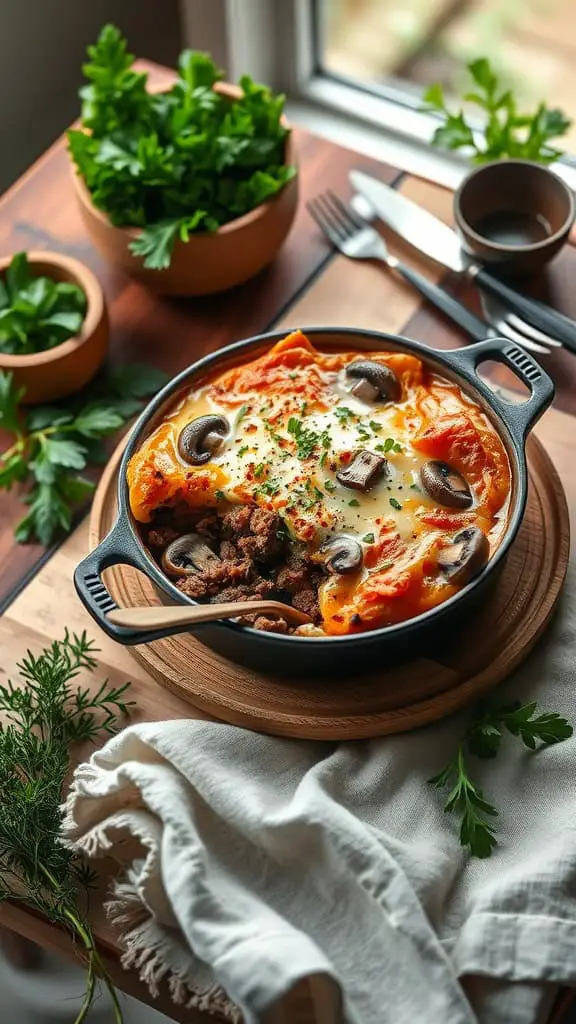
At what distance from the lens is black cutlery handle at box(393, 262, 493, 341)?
2.50m

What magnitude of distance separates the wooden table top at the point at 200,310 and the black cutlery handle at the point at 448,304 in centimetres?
3

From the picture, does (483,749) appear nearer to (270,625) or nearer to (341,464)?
(270,625)

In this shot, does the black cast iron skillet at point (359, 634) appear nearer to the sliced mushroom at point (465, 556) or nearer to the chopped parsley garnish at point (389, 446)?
the sliced mushroom at point (465, 556)

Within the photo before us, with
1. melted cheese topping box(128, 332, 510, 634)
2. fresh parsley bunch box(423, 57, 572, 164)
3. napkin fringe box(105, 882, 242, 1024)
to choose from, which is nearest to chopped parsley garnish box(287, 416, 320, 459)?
melted cheese topping box(128, 332, 510, 634)

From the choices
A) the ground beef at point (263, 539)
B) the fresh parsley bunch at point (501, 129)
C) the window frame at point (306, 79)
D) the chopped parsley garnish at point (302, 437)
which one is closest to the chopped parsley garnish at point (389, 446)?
the chopped parsley garnish at point (302, 437)

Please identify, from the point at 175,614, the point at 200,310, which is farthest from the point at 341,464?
the point at 200,310

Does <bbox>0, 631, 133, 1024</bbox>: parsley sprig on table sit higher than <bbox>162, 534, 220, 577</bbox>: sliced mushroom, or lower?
lower

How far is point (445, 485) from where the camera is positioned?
201 cm

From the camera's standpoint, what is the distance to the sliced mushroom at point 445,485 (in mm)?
2010

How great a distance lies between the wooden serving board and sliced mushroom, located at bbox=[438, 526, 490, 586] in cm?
18

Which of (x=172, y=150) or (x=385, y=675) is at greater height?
(x=172, y=150)

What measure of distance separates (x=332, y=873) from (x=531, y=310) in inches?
48.5

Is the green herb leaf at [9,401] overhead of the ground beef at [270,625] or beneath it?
beneath

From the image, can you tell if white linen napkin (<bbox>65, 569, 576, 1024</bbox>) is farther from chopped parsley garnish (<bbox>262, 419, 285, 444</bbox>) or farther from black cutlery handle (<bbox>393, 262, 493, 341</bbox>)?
black cutlery handle (<bbox>393, 262, 493, 341</bbox>)
